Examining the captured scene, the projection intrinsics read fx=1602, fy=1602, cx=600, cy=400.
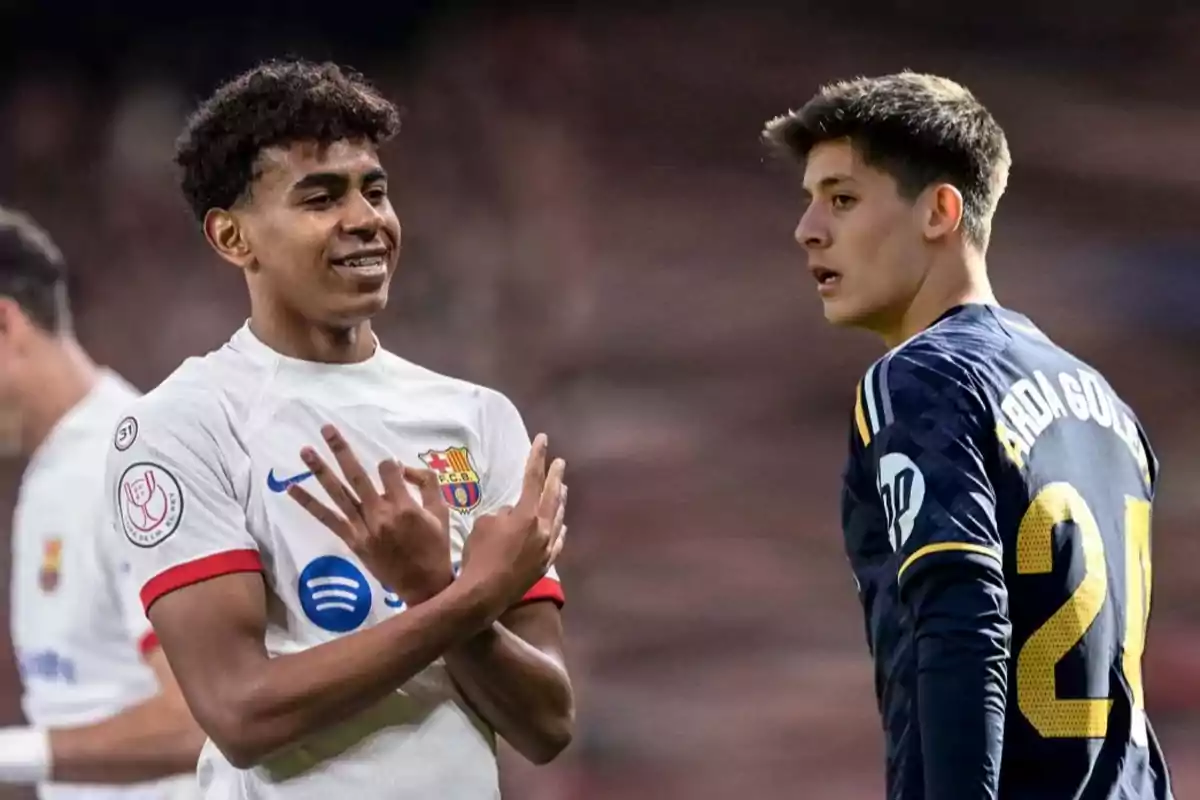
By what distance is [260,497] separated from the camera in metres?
1.71

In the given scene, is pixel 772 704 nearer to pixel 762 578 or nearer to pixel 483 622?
pixel 762 578

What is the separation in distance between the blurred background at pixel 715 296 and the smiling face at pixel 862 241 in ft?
5.17

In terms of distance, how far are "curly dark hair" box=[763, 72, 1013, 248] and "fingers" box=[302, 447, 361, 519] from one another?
0.78m

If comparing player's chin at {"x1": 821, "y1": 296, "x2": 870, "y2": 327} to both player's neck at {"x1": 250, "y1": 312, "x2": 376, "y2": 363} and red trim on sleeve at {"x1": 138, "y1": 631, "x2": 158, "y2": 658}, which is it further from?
red trim on sleeve at {"x1": 138, "y1": 631, "x2": 158, "y2": 658}

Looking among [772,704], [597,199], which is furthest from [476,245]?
[772,704]

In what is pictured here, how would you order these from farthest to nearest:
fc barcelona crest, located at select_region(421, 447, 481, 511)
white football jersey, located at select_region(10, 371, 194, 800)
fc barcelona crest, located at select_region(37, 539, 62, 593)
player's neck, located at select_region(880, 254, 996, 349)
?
fc barcelona crest, located at select_region(37, 539, 62, 593)
white football jersey, located at select_region(10, 371, 194, 800)
player's neck, located at select_region(880, 254, 996, 349)
fc barcelona crest, located at select_region(421, 447, 481, 511)

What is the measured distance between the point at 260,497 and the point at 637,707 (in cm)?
193

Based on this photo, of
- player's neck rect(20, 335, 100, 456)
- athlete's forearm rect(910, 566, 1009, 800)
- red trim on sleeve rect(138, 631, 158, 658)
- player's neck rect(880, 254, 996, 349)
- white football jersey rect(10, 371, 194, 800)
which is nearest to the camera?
athlete's forearm rect(910, 566, 1009, 800)

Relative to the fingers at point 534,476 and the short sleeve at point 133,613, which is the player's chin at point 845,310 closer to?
the fingers at point 534,476

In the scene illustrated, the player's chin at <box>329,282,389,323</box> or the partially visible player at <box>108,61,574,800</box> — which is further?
the player's chin at <box>329,282,389,323</box>

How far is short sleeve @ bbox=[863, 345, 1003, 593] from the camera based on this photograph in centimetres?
Answer: 160

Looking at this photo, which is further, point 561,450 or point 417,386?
point 561,450

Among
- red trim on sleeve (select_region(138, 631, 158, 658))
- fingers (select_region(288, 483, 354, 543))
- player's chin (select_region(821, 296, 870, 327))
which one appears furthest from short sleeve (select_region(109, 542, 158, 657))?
player's chin (select_region(821, 296, 870, 327))

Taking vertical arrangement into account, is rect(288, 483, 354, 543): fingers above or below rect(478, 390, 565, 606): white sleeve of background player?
below
